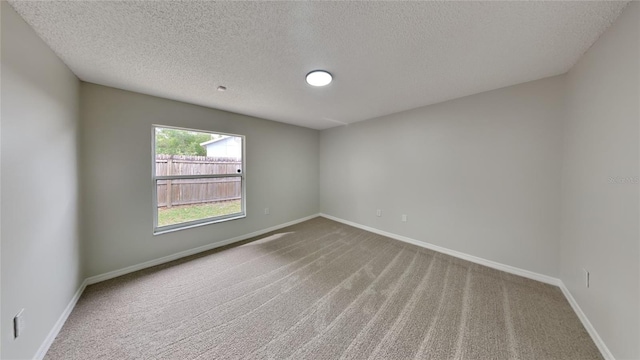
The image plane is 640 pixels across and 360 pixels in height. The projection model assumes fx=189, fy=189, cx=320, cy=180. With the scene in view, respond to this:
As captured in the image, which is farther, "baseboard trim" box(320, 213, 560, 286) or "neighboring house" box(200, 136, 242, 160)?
"neighboring house" box(200, 136, 242, 160)

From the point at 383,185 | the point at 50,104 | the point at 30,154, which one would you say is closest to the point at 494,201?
the point at 383,185

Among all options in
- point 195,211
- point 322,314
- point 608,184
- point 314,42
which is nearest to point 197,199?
point 195,211

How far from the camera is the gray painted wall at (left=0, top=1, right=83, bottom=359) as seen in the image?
1.06 meters

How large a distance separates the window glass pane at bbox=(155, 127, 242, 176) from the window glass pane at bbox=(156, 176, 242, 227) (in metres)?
0.16

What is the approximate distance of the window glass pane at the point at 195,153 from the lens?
2586mm

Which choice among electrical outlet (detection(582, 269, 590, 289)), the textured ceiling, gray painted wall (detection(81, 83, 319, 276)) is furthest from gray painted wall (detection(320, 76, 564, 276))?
gray painted wall (detection(81, 83, 319, 276))

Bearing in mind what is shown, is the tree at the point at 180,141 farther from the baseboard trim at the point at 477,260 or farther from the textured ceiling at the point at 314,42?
the baseboard trim at the point at 477,260

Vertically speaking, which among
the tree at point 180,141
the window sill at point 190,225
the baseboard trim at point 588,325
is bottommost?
the baseboard trim at point 588,325

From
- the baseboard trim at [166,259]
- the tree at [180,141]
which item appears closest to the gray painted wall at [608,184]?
the baseboard trim at [166,259]

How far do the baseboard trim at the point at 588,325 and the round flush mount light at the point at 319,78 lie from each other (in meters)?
2.91

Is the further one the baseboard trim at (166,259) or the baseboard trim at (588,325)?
the baseboard trim at (166,259)

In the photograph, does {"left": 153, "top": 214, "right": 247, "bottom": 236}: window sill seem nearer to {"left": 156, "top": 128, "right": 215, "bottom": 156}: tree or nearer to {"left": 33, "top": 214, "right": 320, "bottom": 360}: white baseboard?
{"left": 33, "top": 214, "right": 320, "bottom": 360}: white baseboard

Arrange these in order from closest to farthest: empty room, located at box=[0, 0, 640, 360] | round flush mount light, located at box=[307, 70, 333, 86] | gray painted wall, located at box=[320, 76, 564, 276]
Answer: empty room, located at box=[0, 0, 640, 360], round flush mount light, located at box=[307, 70, 333, 86], gray painted wall, located at box=[320, 76, 564, 276]

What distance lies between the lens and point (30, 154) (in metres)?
1.24
